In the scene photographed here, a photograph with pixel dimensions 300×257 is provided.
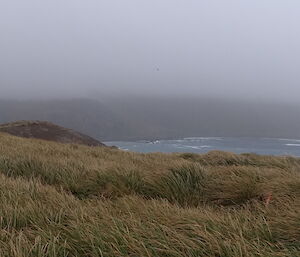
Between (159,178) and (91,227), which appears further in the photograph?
(159,178)

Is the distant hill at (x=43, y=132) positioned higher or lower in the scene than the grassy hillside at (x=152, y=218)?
lower

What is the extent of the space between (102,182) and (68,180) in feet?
2.12

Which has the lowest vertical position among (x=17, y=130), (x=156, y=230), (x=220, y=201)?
(x=17, y=130)

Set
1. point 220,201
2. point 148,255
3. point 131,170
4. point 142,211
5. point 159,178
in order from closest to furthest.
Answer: point 148,255 < point 142,211 < point 220,201 < point 159,178 < point 131,170

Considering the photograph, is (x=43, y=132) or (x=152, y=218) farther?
(x=43, y=132)

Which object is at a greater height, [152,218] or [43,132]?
[152,218]

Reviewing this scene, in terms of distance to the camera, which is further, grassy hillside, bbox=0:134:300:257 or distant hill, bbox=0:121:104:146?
distant hill, bbox=0:121:104:146

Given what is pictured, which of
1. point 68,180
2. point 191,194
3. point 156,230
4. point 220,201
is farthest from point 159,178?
point 156,230

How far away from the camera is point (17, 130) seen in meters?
48.3

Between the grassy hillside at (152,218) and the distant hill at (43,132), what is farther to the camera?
the distant hill at (43,132)

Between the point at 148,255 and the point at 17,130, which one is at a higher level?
the point at 148,255

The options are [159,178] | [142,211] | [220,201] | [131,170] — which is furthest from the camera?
[131,170]

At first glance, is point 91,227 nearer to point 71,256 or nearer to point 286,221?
point 71,256

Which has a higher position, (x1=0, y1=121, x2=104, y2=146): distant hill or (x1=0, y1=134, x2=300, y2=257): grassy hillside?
(x1=0, y1=134, x2=300, y2=257): grassy hillside
